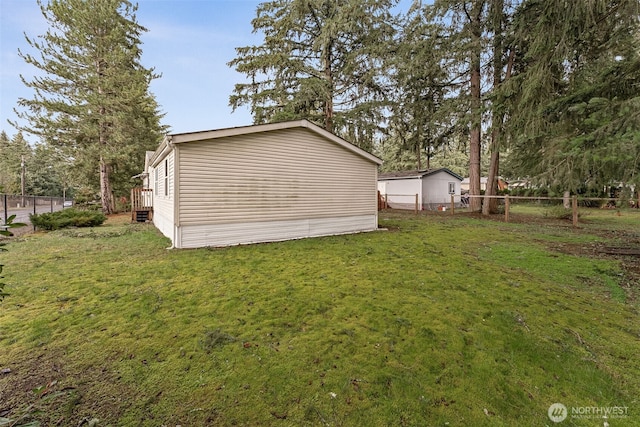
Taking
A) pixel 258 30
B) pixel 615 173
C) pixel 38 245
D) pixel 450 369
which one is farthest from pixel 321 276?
pixel 258 30

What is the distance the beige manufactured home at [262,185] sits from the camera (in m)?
6.97

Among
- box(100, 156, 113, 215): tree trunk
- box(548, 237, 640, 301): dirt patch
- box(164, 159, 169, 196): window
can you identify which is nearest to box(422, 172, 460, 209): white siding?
box(548, 237, 640, 301): dirt patch

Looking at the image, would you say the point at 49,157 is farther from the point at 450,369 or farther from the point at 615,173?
the point at 615,173

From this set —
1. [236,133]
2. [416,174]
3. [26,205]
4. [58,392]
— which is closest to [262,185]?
[236,133]

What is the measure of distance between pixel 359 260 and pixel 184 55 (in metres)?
14.5

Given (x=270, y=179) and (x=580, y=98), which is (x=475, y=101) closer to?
(x=580, y=98)

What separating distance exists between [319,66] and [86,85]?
41.8ft

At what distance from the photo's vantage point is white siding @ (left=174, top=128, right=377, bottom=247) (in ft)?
23.1

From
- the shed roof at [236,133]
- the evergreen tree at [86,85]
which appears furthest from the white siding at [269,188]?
the evergreen tree at [86,85]

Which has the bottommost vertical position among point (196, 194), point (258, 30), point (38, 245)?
point (38, 245)

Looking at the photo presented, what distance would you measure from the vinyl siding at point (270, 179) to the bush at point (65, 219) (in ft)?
23.6

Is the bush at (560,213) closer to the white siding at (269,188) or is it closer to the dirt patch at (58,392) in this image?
the white siding at (269,188)

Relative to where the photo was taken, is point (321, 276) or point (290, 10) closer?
point (321, 276)

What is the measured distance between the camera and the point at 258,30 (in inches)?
614
